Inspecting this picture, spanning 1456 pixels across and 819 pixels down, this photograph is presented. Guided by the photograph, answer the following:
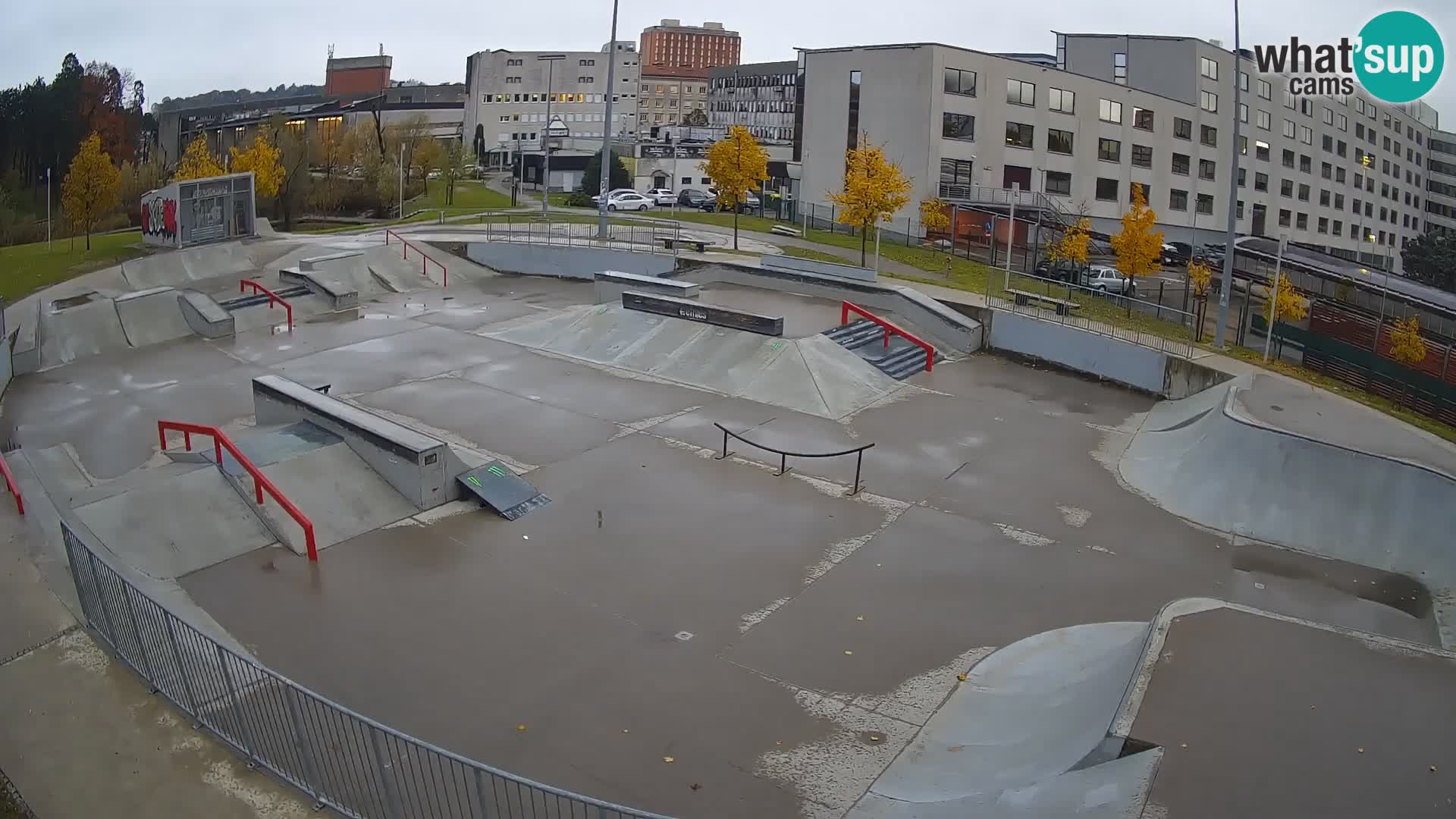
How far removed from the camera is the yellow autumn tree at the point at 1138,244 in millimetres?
30125

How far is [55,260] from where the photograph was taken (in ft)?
117

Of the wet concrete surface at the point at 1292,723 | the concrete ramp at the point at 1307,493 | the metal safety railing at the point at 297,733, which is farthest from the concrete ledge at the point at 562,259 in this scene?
the wet concrete surface at the point at 1292,723

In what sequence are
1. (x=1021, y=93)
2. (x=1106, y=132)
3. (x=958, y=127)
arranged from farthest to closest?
(x=1106, y=132) < (x=1021, y=93) < (x=958, y=127)

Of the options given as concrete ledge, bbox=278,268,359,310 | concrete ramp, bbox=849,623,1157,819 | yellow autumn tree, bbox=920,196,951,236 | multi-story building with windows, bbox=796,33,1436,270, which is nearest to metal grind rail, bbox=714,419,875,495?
concrete ramp, bbox=849,623,1157,819

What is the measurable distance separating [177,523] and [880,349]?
53.8 feet

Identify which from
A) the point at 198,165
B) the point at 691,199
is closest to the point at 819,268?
the point at 198,165

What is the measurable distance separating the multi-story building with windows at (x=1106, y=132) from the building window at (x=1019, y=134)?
0.06m

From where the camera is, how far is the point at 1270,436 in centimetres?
1675

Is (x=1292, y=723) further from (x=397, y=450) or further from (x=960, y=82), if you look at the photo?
(x=960, y=82)

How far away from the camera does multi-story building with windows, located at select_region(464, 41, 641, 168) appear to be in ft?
342

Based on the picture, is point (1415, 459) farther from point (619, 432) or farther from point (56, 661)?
point (56, 661)

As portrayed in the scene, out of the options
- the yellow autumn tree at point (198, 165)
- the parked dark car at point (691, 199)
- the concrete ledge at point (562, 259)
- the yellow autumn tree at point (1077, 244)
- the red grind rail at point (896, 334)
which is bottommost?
the red grind rail at point (896, 334)

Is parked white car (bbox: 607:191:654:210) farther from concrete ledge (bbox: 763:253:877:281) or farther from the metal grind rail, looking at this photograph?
the metal grind rail

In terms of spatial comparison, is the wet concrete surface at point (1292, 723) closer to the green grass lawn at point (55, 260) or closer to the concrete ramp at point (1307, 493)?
the concrete ramp at point (1307, 493)
